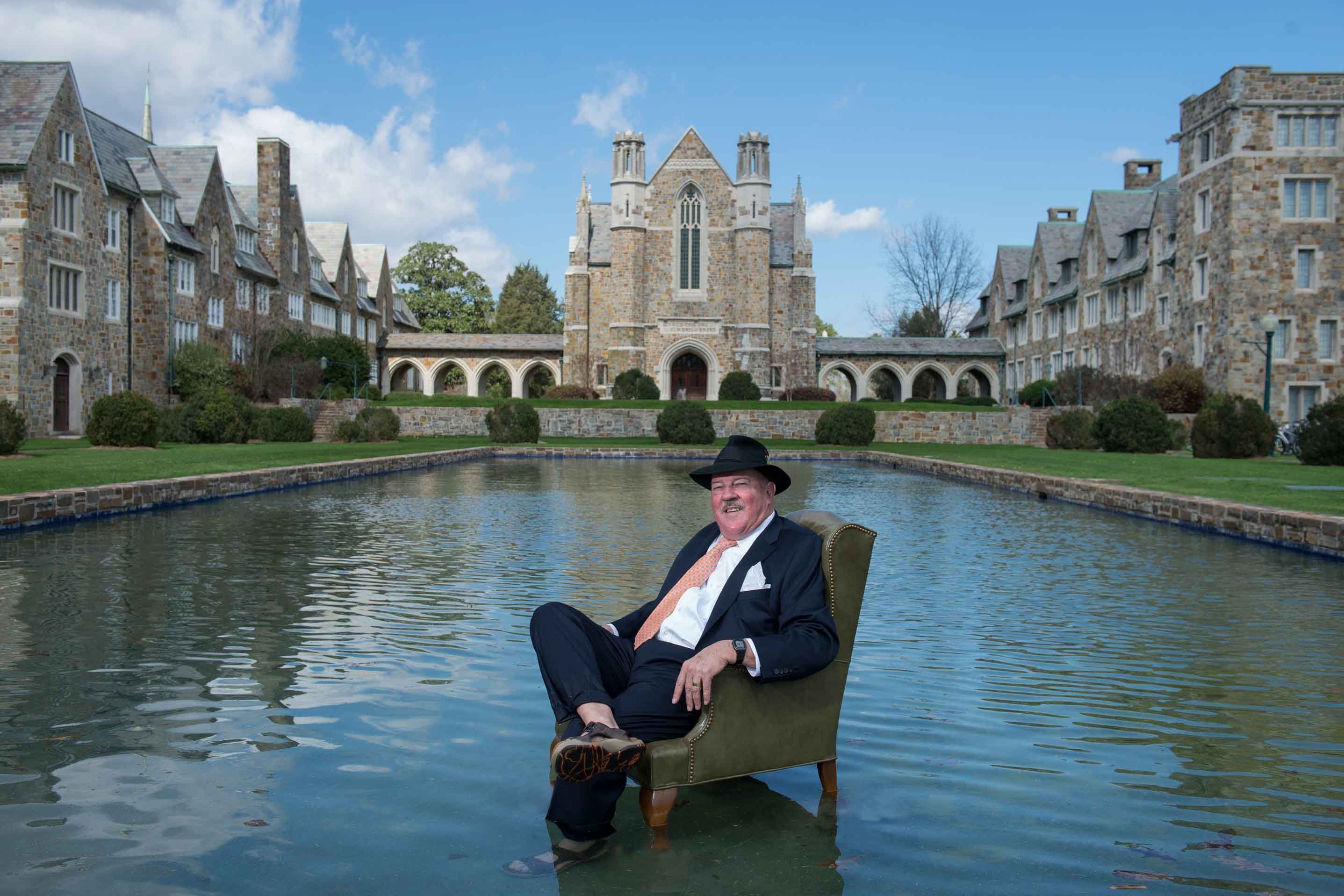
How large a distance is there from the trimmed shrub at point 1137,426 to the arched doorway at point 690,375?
90.2 feet

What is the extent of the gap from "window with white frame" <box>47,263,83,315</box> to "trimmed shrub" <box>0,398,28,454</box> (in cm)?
1064

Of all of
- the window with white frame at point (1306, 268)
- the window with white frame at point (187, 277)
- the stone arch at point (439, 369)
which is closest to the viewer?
the window with white frame at point (1306, 268)

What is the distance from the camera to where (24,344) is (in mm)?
29422

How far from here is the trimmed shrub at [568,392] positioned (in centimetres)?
5138

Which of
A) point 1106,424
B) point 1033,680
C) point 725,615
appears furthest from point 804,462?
point 725,615

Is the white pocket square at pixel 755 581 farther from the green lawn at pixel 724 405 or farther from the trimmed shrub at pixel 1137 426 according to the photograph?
the green lawn at pixel 724 405

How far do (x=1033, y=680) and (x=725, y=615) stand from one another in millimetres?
2642

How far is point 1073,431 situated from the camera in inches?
1303

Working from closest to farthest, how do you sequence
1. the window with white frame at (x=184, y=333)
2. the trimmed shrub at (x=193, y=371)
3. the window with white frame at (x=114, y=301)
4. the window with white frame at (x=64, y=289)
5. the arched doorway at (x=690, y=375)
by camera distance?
1. the window with white frame at (x=64, y=289)
2. the window with white frame at (x=114, y=301)
3. the trimmed shrub at (x=193, y=371)
4. the window with white frame at (x=184, y=333)
5. the arched doorway at (x=690, y=375)

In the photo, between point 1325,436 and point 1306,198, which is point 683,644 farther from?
point 1306,198

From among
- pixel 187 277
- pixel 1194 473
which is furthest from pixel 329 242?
pixel 1194 473

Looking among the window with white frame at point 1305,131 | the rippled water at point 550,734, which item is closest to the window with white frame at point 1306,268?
the window with white frame at point 1305,131

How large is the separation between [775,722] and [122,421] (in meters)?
25.6

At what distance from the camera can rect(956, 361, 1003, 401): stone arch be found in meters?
61.3
